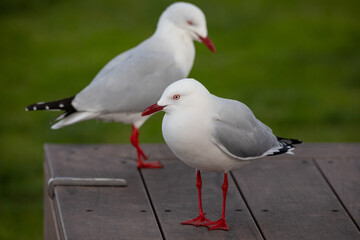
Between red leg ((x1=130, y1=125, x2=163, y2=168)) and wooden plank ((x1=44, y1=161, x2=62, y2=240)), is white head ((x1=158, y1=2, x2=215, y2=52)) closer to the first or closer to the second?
red leg ((x1=130, y1=125, x2=163, y2=168))

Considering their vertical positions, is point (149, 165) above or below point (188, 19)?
below

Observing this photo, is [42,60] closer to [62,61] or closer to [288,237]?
[62,61]

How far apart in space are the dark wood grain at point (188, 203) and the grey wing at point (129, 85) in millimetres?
439

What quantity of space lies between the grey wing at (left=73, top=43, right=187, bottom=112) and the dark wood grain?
44 cm

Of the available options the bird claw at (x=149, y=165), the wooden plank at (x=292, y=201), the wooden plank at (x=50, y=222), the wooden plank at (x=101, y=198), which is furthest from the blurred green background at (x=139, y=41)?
the wooden plank at (x=292, y=201)

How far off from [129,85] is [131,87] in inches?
0.7

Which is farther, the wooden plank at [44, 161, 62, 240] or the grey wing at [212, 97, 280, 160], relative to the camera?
the wooden plank at [44, 161, 62, 240]

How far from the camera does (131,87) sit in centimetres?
522

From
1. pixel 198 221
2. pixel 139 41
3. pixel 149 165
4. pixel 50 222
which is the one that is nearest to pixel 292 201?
pixel 198 221

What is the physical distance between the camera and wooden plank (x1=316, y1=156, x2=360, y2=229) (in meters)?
4.64

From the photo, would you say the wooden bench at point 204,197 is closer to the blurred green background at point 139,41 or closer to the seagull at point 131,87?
the seagull at point 131,87

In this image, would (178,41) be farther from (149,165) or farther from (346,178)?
(346,178)

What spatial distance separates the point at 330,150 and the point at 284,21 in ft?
18.5

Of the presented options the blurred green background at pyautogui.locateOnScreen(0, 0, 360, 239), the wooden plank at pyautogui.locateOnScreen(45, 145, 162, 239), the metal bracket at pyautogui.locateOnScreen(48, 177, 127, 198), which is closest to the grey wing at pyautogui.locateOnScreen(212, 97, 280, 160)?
the wooden plank at pyautogui.locateOnScreen(45, 145, 162, 239)
